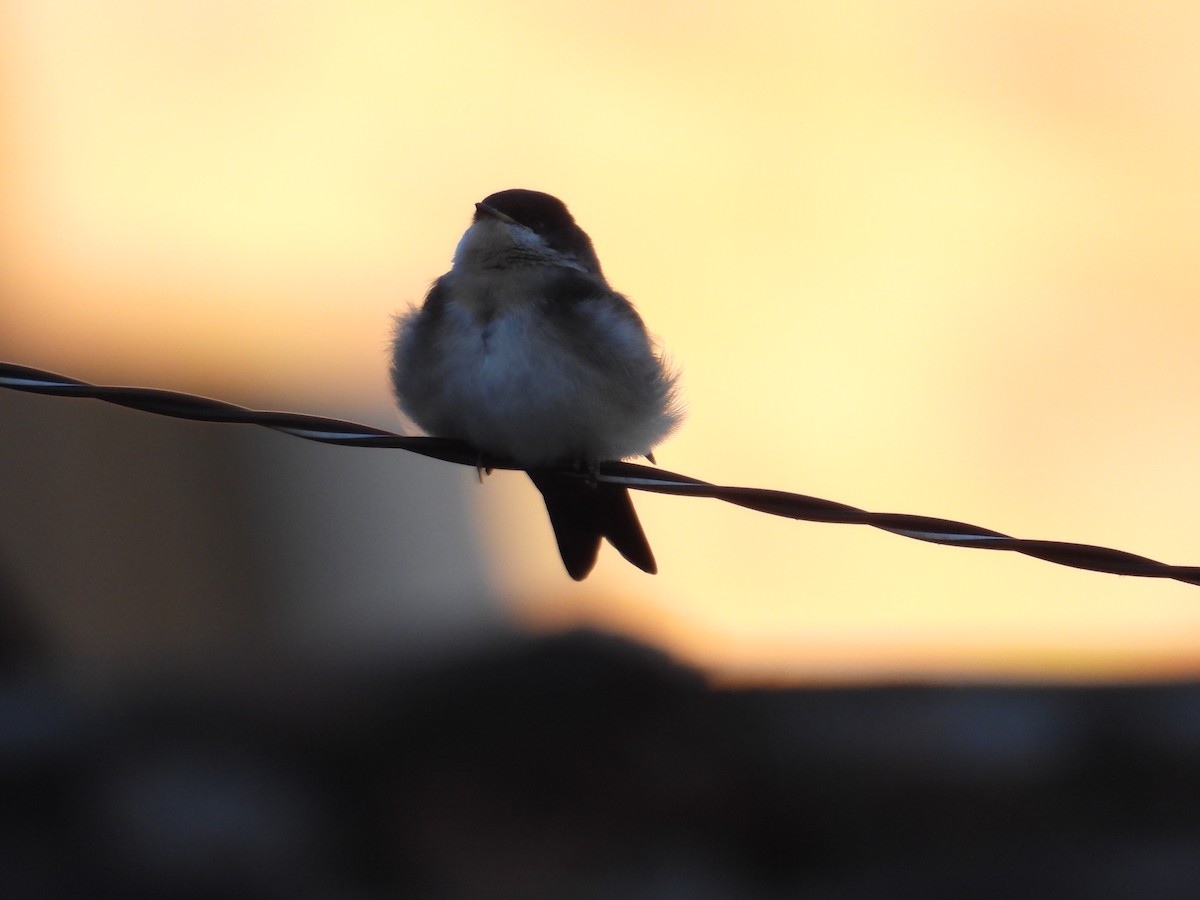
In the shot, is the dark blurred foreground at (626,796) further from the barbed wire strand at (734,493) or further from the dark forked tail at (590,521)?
the barbed wire strand at (734,493)

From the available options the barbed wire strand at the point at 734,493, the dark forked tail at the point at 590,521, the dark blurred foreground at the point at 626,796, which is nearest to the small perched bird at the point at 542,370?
the dark forked tail at the point at 590,521

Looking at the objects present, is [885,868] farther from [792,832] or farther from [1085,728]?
[1085,728]

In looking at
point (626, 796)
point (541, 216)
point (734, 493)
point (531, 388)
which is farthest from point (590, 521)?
point (626, 796)

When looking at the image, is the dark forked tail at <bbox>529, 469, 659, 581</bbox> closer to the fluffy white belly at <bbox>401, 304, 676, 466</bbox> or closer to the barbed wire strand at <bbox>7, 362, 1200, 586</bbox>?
the fluffy white belly at <bbox>401, 304, 676, 466</bbox>

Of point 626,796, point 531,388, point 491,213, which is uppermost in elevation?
point 491,213

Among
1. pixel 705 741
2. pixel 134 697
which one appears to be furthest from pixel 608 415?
pixel 134 697

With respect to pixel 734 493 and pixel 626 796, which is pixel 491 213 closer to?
pixel 734 493
